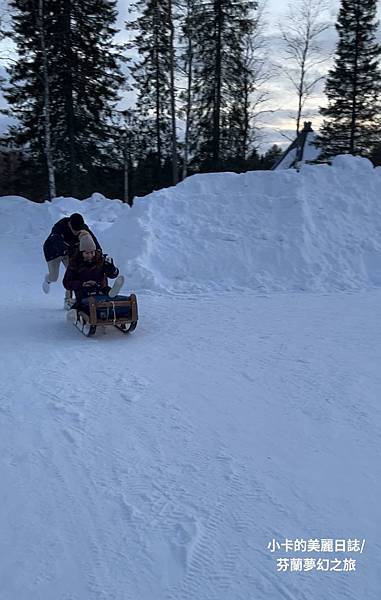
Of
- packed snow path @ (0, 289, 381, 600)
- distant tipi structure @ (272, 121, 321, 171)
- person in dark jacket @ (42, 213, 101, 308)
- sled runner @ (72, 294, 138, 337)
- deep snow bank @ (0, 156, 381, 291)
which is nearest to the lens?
packed snow path @ (0, 289, 381, 600)

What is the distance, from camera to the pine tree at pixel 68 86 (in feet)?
65.6

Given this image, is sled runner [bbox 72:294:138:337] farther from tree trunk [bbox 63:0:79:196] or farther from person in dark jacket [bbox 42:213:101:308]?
tree trunk [bbox 63:0:79:196]

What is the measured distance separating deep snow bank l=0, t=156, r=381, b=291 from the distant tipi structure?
11114mm

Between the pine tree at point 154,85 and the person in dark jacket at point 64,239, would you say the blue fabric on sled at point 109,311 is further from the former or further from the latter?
the pine tree at point 154,85

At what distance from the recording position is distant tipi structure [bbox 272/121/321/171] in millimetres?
23641

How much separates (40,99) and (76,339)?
678 inches

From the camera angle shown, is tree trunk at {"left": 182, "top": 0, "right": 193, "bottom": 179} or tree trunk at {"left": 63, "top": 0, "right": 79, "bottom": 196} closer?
tree trunk at {"left": 63, "top": 0, "right": 79, "bottom": 196}

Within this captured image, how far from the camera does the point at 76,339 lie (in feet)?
21.4

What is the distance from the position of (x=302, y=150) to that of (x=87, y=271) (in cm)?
1903

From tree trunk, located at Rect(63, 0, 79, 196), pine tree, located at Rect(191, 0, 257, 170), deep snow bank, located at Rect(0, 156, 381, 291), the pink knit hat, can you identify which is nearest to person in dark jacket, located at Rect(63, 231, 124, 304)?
the pink knit hat

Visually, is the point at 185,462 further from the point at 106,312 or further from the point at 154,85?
the point at 154,85

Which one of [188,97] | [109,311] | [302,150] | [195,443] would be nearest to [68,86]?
[188,97]

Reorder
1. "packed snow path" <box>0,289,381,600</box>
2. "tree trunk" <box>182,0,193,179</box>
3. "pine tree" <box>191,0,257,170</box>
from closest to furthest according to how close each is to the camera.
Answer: "packed snow path" <box>0,289,381,600</box>
"tree trunk" <box>182,0,193,179</box>
"pine tree" <box>191,0,257,170</box>

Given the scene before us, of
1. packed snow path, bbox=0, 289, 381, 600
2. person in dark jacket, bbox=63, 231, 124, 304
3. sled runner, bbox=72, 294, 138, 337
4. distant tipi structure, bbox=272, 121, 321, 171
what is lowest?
packed snow path, bbox=0, 289, 381, 600
